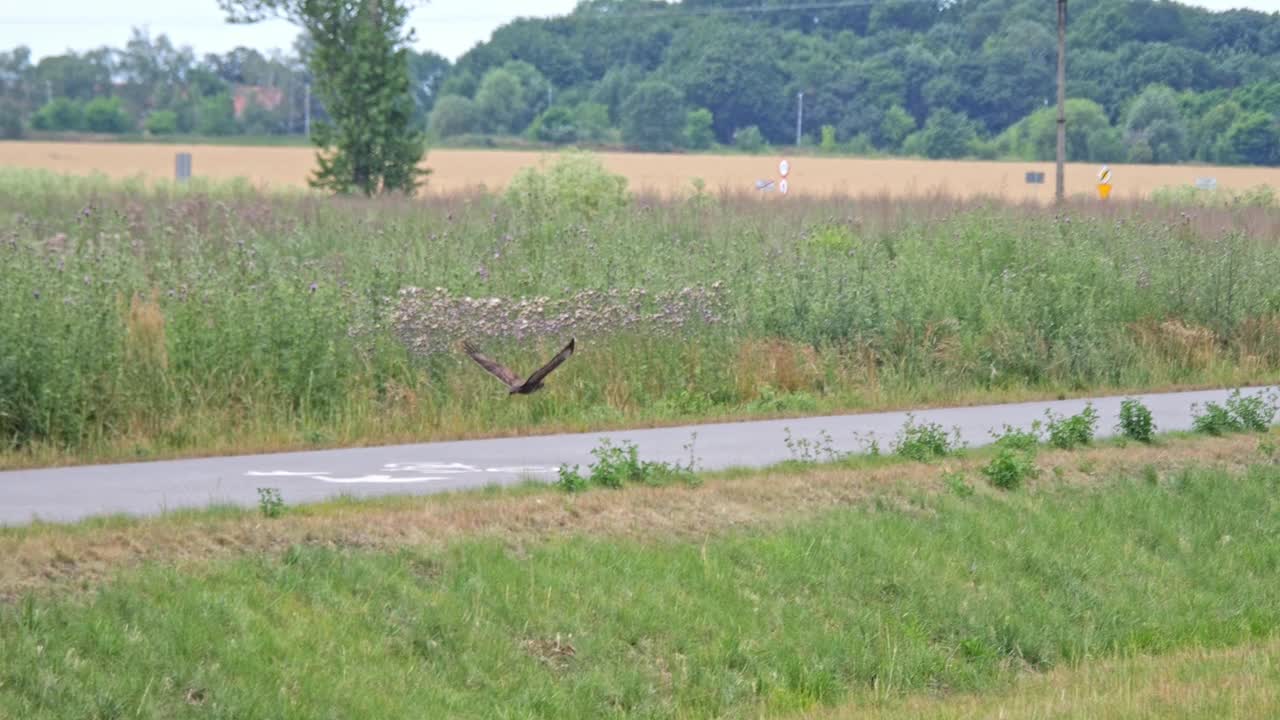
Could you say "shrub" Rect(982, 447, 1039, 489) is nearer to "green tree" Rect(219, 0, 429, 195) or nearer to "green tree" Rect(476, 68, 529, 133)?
"green tree" Rect(219, 0, 429, 195)

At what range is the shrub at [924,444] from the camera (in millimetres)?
12977

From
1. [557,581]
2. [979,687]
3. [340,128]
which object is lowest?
[979,687]

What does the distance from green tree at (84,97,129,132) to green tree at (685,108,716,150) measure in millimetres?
29784

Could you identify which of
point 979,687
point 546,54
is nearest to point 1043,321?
point 979,687

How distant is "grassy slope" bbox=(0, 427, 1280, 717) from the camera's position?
803 cm

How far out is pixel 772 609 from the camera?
9.86m

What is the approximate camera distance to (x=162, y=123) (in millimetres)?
87438

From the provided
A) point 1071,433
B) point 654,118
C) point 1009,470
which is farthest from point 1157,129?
point 1009,470

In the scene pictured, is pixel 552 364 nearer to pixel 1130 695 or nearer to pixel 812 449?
pixel 812 449

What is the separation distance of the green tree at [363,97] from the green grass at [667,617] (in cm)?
2724

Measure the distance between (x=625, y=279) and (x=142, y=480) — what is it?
7.62 meters

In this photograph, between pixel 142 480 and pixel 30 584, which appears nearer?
pixel 30 584

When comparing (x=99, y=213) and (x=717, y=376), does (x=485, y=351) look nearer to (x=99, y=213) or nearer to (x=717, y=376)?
(x=717, y=376)

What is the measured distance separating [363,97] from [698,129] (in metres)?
59.2
